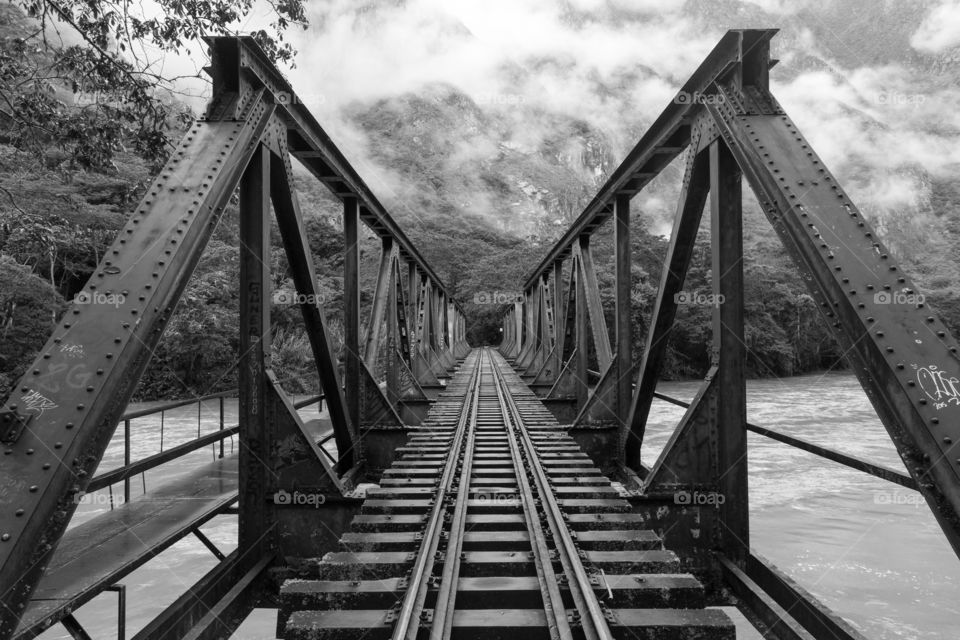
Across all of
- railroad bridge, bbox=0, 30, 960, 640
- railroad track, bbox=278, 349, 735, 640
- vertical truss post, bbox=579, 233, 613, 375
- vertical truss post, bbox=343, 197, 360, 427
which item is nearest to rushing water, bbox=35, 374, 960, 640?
railroad bridge, bbox=0, 30, 960, 640

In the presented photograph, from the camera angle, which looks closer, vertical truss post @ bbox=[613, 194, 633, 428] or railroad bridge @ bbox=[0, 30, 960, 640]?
railroad bridge @ bbox=[0, 30, 960, 640]

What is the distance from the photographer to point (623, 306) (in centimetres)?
724

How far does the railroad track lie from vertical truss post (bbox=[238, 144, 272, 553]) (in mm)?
616

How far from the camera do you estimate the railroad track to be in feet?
9.05

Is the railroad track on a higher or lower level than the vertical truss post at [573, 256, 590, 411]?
lower

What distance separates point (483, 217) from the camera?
99.2 meters

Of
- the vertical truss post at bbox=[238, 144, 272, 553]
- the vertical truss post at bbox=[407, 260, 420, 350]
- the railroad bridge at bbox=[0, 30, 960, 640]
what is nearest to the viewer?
the railroad bridge at bbox=[0, 30, 960, 640]

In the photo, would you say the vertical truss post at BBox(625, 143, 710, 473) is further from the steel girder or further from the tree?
the tree

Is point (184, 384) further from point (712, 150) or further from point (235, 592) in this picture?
point (712, 150)

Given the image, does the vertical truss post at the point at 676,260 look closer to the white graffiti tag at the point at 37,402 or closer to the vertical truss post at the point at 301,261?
the vertical truss post at the point at 301,261

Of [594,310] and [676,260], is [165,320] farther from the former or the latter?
[594,310]

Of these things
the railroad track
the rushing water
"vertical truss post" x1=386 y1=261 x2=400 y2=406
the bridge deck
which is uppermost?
"vertical truss post" x1=386 y1=261 x2=400 y2=406

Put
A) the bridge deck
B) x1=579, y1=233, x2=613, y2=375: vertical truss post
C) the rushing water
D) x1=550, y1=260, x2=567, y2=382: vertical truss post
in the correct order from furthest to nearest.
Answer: x1=550, y1=260, x2=567, y2=382: vertical truss post < the rushing water < x1=579, y1=233, x2=613, y2=375: vertical truss post < the bridge deck

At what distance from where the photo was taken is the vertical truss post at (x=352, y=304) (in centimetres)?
724
